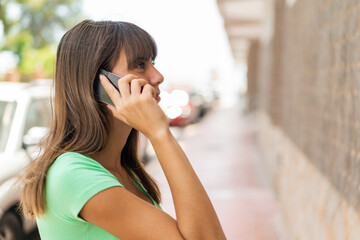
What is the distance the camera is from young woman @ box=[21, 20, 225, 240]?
4.25ft

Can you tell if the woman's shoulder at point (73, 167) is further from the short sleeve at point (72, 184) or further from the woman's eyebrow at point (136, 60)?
the woman's eyebrow at point (136, 60)

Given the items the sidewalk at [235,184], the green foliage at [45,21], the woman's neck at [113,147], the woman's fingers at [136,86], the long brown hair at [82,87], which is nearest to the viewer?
the woman's fingers at [136,86]

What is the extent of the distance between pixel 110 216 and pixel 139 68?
543 millimetres

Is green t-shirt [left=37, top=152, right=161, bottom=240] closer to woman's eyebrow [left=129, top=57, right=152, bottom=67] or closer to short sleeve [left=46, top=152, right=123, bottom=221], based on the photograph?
short sleeve [left=46, top=152, right=123, bottom=221]

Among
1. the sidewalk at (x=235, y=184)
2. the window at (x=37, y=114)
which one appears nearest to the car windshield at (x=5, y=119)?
the window at (x=37, y=114)

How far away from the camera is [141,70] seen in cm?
157

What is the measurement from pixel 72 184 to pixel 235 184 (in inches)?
291

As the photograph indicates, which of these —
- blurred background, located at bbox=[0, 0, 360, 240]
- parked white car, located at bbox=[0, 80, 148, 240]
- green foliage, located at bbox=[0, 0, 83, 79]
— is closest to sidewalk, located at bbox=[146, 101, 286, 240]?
blurred background, located at bbox=[0, 0, 360, 240]

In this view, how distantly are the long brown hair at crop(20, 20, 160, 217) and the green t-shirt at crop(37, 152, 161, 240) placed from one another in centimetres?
7

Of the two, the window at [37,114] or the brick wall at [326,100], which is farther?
the window at [37,114]

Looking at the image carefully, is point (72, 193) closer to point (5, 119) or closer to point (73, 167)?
point (73, 167)

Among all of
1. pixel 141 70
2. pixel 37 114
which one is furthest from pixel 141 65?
pixel 37 114

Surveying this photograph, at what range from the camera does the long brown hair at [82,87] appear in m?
1.48

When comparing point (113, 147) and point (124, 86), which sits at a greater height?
point (124, 86)
